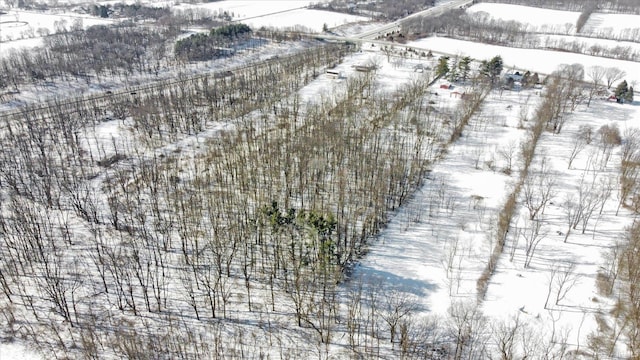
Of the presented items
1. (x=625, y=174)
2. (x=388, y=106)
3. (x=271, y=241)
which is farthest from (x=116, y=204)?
(x=625, y=174)

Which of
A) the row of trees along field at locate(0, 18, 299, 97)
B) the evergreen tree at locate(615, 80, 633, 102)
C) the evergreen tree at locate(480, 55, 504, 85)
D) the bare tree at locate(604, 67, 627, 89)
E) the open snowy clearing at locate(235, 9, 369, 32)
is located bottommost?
the evergreen tree at locate(615, 80, 633, 102)

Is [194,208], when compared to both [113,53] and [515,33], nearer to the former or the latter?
[113,53]

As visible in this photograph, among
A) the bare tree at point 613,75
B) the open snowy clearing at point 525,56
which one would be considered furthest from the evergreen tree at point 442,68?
the bare tree at point 613,75

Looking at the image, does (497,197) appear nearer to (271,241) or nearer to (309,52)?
(271,241)

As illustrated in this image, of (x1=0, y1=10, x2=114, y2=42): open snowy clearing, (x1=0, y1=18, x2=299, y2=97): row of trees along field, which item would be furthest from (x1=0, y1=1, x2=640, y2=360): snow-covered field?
(x1=0, y1=10, x2=114, y2=42): open snowy clearing

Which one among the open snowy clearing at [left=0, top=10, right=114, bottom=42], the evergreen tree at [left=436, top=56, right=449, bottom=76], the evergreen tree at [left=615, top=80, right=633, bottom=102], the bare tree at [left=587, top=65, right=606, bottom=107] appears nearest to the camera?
the evergreen tree at [left=615, top=80, right=633, bottom=102]

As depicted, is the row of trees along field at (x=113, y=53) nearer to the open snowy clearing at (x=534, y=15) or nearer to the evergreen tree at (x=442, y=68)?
the evergreen tree at (x=442, y=68)

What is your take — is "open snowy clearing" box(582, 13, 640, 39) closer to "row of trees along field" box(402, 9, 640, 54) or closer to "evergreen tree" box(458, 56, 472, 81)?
"row of trees along field" box(402, 9, 640, 54)

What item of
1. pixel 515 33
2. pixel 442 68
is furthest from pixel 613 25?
pixel 442 68
